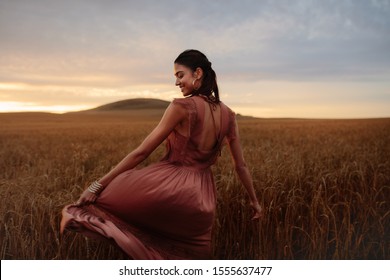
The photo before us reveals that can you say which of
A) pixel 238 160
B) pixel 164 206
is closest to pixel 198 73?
pixel 238 160

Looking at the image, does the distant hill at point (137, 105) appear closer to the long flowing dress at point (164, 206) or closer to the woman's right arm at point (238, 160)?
the woman's right arm at point (238, 160)

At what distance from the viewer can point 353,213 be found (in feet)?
10.1

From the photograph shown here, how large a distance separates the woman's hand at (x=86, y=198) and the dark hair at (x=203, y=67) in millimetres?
735

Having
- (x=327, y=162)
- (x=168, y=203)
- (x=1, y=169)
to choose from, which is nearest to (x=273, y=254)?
(x=168, y=203)

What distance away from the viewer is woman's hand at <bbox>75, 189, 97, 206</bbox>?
195cm

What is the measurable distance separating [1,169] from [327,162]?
13.6ft

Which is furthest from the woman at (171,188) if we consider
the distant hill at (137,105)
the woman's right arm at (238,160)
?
the distant hill at (137,105)

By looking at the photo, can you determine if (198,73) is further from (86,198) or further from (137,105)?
(137,105)

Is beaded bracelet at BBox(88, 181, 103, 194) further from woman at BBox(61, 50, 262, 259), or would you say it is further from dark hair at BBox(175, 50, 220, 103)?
dark hair at BBox(175, 50, 220, 103)

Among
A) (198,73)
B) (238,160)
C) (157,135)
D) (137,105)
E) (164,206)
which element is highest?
(137,105)

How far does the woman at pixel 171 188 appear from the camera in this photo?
6.22 feet

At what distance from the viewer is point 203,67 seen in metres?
1.97

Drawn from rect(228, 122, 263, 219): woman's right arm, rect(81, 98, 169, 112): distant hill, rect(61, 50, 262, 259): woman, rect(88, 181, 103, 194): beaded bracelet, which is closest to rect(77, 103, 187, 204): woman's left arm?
rect(61, 50, 262, 259): woman

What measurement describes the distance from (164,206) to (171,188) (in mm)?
94
